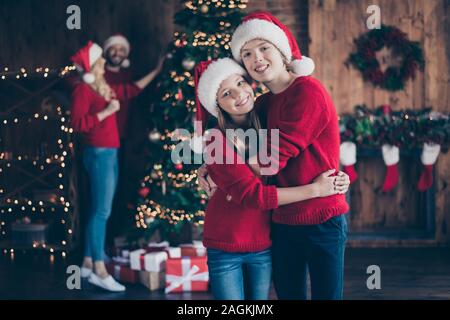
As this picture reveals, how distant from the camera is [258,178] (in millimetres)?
2346

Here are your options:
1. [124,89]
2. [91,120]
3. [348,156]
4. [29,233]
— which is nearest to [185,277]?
[91,120]

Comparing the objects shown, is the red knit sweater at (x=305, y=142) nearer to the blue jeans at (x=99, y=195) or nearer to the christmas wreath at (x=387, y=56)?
the blue jeans at (x=99, y=195)

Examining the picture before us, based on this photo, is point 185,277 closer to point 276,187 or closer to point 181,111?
point 181,111

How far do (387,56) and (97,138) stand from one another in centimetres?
271

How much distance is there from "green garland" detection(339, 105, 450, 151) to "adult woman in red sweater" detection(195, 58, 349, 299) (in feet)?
11.4

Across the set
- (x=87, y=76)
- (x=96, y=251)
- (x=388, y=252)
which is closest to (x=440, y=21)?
(x=388, y=252)

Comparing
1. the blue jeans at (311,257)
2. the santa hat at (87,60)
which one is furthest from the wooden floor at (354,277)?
the blue jeans at (311,257)

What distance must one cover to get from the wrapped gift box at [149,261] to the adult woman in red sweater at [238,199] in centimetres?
227

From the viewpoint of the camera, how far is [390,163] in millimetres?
5840

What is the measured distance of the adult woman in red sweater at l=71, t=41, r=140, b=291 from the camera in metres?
4.61

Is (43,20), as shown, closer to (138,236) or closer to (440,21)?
(138,236)

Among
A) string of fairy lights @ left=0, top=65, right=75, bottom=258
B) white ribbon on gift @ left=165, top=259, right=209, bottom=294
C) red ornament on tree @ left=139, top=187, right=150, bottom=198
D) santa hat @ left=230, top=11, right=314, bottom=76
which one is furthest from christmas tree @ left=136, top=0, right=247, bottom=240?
santa hat @ left=230, top=11, right=314, bottom=76

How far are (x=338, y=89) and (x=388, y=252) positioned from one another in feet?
4.77

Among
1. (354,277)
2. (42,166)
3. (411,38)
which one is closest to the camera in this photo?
(354,277)
